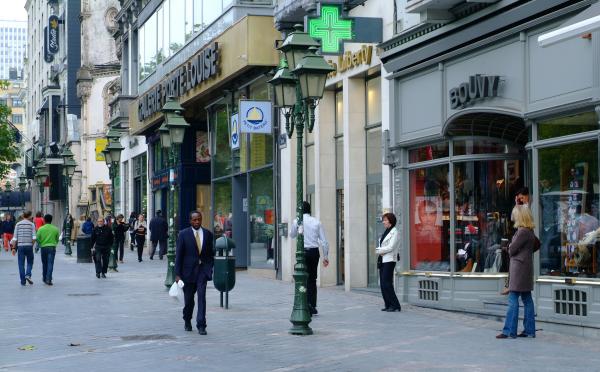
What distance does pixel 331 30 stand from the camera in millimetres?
21734

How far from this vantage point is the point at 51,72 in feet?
289

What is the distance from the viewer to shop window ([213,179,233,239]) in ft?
108

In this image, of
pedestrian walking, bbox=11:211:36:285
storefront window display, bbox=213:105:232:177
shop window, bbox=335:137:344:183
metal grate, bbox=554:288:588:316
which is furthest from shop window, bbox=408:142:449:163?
storefront window display, bbox=213:105:232:177

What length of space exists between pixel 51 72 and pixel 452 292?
73.9 m

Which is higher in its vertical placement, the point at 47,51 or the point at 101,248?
the point at 47,51

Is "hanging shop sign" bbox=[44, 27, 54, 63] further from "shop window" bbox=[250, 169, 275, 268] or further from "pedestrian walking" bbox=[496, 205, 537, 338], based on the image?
"pedestrian walking" bbox=[496, 205, 537, 338]

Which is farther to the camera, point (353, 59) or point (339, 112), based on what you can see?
point (339, 112)

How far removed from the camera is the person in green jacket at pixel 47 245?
87.3 feet

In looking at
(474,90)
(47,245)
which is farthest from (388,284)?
(47,245)

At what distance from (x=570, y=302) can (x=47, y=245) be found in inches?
599

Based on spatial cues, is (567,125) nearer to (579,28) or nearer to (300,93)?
(579,28)

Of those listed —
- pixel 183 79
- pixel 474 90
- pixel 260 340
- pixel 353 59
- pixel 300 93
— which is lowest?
pixel 260 340

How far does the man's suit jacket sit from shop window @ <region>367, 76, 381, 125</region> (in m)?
7.88

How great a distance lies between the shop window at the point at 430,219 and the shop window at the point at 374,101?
2.85 meters
